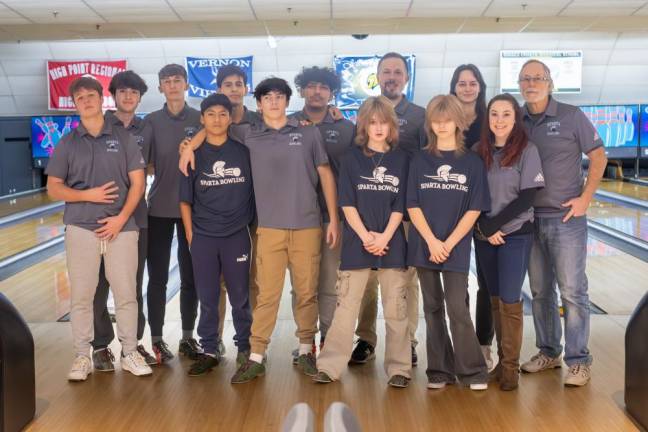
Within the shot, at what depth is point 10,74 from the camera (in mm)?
14562

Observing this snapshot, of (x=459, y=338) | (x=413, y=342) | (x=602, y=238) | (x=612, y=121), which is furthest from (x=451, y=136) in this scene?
(x=612, y=121)

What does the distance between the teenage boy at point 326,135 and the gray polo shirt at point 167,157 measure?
2.15 ft

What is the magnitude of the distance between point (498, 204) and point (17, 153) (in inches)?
542

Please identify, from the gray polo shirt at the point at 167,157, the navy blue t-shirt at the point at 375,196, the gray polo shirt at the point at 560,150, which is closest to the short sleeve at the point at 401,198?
the navy blue t-shirt at the point at 375,196

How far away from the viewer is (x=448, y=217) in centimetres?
334

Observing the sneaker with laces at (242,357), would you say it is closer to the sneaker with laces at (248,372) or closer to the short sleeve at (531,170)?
the sneaker with laces at (248,372)

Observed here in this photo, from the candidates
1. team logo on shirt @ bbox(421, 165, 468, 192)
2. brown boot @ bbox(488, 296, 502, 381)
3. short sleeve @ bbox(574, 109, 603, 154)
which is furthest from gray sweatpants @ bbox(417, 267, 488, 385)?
short sleeve @ bbox(574, 109, 603, 154)

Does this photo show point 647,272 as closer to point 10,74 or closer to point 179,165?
point 179,165

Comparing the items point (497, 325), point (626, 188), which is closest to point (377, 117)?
point (497, 325)

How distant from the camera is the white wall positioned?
13.7 meters

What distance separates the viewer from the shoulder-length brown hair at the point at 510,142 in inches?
132

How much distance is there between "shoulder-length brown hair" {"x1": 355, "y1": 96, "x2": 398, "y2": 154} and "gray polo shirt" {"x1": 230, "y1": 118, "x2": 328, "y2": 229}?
246 mm

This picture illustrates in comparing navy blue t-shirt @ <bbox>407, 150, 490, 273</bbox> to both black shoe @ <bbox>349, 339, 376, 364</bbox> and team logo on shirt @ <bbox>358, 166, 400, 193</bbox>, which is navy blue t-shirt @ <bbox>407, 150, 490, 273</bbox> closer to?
team logo on shirt @ <bbox>358, 166, 400, 193</bbox>

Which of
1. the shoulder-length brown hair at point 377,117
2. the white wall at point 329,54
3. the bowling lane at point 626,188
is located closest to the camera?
the shoulder-length brown hair at point 377,117
